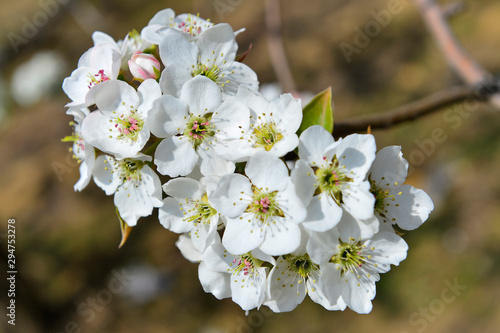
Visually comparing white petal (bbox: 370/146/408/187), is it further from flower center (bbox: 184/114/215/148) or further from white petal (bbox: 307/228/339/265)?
flower center (bbox: 184/114/215/148)

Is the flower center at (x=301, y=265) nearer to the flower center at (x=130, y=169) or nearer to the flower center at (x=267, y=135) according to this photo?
the flower center at (x=267, y=135)

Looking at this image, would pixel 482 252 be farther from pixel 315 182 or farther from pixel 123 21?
pixel 123 21

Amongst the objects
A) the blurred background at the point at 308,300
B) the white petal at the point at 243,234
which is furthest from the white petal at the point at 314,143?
the blurred background at the point at 308,300

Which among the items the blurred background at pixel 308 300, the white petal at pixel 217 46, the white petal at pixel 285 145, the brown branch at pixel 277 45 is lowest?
the blurred background at pixel 308 300

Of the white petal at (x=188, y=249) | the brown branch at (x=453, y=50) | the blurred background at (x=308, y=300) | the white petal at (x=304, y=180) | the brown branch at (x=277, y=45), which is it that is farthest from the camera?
the blurred background at (x=308, y=300)

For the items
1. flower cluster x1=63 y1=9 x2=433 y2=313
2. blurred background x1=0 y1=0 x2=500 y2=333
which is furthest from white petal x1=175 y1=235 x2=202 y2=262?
blurred background x1=0 y1=0 x2=500 y2=333

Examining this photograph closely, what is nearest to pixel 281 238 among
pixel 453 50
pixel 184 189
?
pixel 184 189
